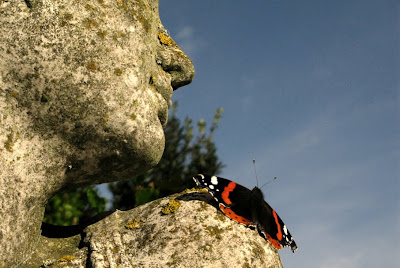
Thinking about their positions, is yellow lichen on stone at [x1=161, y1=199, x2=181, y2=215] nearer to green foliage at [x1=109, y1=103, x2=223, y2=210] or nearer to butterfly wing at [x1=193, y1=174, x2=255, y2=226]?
butterfly wing at [x1=193, y1=174, x2=255, y2=226]

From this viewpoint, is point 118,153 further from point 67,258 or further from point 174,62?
point 174,62

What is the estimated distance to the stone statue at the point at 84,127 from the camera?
9.43 feet

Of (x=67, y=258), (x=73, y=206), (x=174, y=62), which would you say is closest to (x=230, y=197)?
(x=174, y=62)

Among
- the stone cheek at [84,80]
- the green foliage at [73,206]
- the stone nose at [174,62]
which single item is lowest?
the stone cheek at [84,80]

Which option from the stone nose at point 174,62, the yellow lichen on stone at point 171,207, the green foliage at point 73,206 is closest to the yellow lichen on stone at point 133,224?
the yellow lichen on stone at point 171,207

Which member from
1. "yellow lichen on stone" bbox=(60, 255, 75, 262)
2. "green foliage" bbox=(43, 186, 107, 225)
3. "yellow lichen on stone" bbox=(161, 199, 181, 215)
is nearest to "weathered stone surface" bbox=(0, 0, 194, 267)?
"yellow lichen on stone" bbox=(60, 255, 75, 262)

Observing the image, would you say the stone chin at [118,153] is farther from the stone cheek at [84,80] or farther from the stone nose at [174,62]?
the stone nose at [174,62]

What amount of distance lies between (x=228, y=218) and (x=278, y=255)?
52 cm

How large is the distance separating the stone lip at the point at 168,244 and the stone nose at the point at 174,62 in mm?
967

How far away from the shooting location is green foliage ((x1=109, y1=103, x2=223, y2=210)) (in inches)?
401

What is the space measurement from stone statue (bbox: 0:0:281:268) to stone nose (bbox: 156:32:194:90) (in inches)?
5.9

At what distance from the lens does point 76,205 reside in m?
7.96

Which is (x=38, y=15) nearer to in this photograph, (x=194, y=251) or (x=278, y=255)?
(x=194, y=251)

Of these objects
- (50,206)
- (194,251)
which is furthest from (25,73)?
(50,206)
